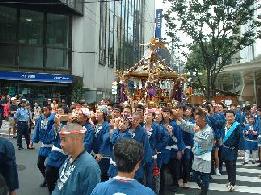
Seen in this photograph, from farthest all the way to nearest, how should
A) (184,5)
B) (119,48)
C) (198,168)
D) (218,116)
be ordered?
(119,48), (184,5), (218,116), (198,168)

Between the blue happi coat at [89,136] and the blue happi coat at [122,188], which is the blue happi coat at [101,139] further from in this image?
the blue happi coat at [122,188]

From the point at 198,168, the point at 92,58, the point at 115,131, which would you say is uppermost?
the point at 92,58

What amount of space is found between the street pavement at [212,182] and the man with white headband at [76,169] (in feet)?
19.7

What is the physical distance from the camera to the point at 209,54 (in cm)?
3281

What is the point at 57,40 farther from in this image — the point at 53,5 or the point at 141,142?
the point at 141,142

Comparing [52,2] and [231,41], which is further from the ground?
[52,2]

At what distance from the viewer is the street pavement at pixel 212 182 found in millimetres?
10805

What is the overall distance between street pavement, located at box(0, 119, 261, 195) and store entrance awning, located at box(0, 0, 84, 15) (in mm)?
18254

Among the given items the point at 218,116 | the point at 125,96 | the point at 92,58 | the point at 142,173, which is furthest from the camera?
the point at 92,58

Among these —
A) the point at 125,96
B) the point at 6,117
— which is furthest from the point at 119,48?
the point at 125,96

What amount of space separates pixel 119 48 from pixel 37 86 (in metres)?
18.1

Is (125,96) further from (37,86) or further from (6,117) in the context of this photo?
(37,86)

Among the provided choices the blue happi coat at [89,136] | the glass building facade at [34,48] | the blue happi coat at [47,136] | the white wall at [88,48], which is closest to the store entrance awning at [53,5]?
the glass building facade at [34,48]

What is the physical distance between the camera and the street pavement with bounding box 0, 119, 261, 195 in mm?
10805
